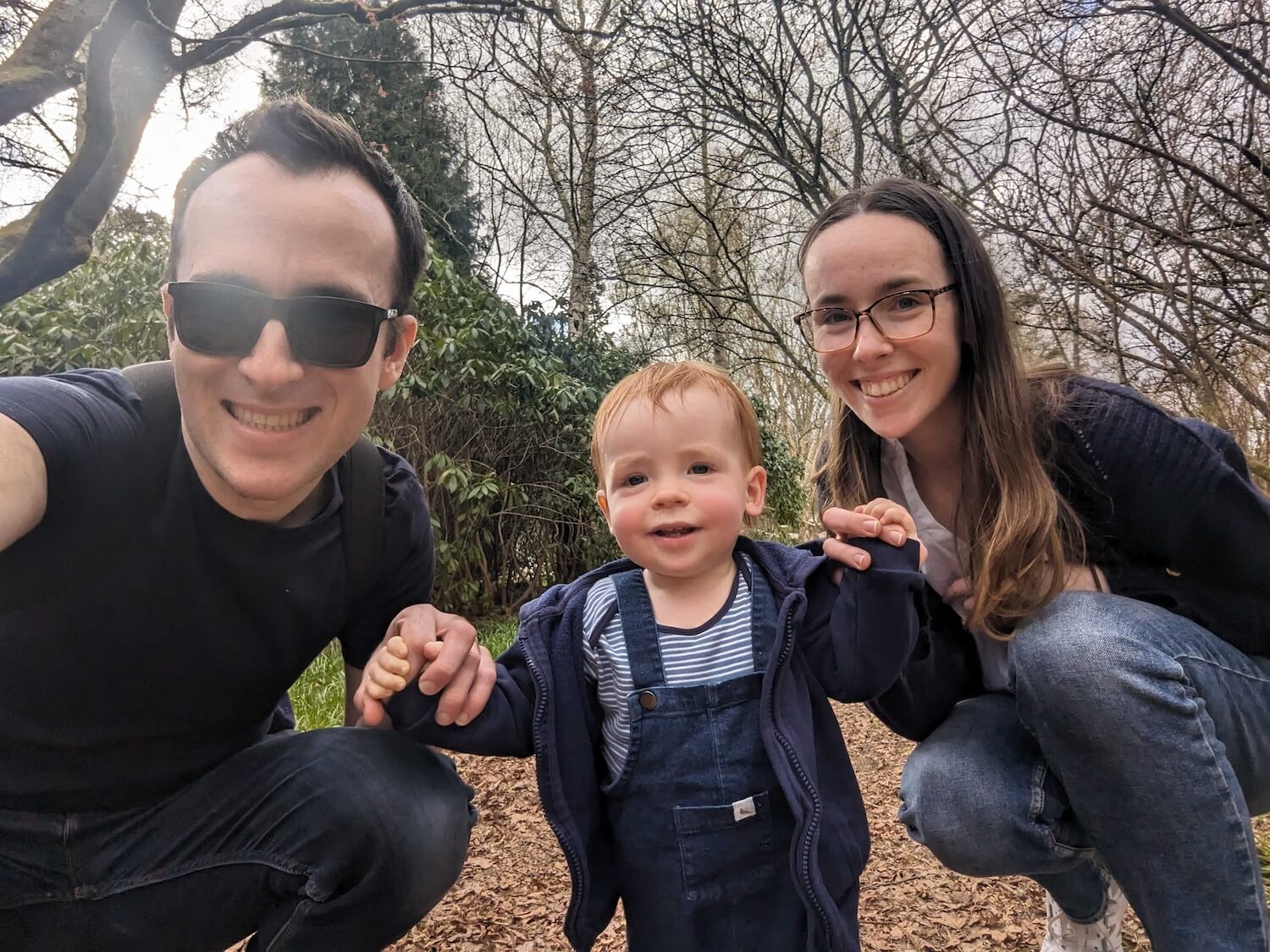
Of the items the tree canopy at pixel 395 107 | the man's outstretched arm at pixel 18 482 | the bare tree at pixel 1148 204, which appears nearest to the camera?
the man's outstretched arm at pixel 18 482

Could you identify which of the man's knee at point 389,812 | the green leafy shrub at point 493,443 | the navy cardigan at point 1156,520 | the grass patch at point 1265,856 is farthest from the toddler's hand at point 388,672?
the green leafy shrub at point 493,443

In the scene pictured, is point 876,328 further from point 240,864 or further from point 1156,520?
point 240,864

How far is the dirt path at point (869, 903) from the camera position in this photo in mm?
2055

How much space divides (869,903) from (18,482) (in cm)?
243

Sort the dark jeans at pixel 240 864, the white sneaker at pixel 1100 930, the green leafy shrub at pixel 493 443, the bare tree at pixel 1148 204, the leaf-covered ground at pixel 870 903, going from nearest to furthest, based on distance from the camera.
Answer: the dark jeans at pixel 240 864 < the white sneaker at pixel 1100 930 < the leaf-covered ground at pixel 870 903 < the bare tree at pixel 1148 204 < the green leafy shrub at pixel 493 443

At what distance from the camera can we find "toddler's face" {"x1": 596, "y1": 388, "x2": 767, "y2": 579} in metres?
1.45

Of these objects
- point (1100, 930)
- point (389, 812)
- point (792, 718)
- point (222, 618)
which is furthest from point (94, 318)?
point (1100, 930)

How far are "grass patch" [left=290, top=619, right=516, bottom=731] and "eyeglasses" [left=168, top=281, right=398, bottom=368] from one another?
6.01 ft

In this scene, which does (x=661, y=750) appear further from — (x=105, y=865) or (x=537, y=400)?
(x=537, y=400)

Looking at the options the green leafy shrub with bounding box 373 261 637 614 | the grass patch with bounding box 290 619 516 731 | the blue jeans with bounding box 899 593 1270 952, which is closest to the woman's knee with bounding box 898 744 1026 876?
the blue jeans with bounding box 899 593 1270 952

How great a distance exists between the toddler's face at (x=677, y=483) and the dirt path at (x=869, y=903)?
1.41 meters

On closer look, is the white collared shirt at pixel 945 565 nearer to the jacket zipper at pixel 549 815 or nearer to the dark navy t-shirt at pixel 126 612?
the jacket zipper at pixel 549 815

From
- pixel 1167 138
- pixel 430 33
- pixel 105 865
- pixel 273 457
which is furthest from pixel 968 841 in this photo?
pixel 430 33

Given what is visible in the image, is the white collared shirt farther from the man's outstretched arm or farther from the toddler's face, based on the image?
the man's outstretched arm
